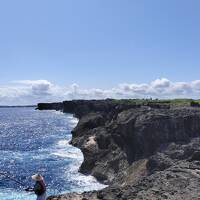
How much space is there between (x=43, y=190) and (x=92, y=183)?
118 feet

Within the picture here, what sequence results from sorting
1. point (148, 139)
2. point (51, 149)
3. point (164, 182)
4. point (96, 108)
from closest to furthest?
point (164, 182), point (148, 139), point (51, 149), point (96, 108)

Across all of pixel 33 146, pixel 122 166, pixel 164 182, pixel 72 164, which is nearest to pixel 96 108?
pixel 33 146

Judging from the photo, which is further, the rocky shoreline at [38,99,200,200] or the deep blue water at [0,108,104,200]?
the deep blue water at [0,108,104,200]

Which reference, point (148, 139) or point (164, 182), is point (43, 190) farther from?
point (148, 139)

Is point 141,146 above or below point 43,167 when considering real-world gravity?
above

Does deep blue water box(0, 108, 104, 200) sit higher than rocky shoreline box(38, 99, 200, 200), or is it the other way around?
rocky shoreline box(38, 99, 200, 200)

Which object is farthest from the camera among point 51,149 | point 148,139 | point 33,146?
point 33,146

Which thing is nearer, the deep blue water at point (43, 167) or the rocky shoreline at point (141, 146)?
the rocky shoreline at point (141, 146)

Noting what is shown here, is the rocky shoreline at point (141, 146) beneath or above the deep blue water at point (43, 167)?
above

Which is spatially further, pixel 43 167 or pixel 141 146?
pixel 43 167

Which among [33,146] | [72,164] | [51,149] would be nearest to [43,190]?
[72,164]

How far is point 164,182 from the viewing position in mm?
27031

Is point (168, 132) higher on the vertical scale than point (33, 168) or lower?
higher

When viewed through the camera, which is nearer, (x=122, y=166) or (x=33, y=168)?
(x=122, y=166)
